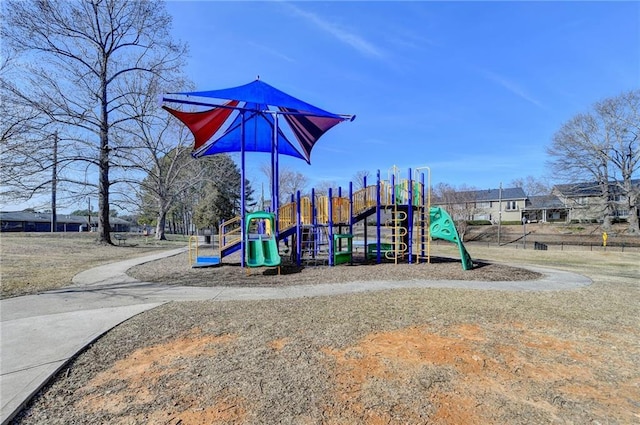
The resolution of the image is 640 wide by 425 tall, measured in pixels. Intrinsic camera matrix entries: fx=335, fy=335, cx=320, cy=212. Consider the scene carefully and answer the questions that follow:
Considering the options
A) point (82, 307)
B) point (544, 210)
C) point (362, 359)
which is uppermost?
point (544, 210)

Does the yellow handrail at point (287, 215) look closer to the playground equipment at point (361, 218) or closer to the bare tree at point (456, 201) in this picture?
the playground equipment at point (361, 218)

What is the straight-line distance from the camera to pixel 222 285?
959cm

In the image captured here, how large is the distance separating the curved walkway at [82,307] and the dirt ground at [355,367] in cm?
27

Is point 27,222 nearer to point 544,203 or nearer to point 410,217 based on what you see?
point 410,217

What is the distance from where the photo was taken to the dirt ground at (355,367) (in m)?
3.12

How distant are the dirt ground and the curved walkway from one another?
0.89 feet

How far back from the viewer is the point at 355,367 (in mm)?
4035

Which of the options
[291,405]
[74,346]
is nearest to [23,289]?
[74,346]

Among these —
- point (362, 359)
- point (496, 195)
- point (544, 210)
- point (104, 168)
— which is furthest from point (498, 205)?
point (362, 359)

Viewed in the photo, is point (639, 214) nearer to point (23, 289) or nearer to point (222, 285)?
point (222, 285)

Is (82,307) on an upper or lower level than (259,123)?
lower

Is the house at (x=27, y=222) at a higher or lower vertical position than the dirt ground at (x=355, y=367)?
higher

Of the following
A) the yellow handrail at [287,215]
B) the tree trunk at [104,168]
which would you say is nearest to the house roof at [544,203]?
the yellow handrail at [287,215]

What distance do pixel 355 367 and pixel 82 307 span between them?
588 centimetres
